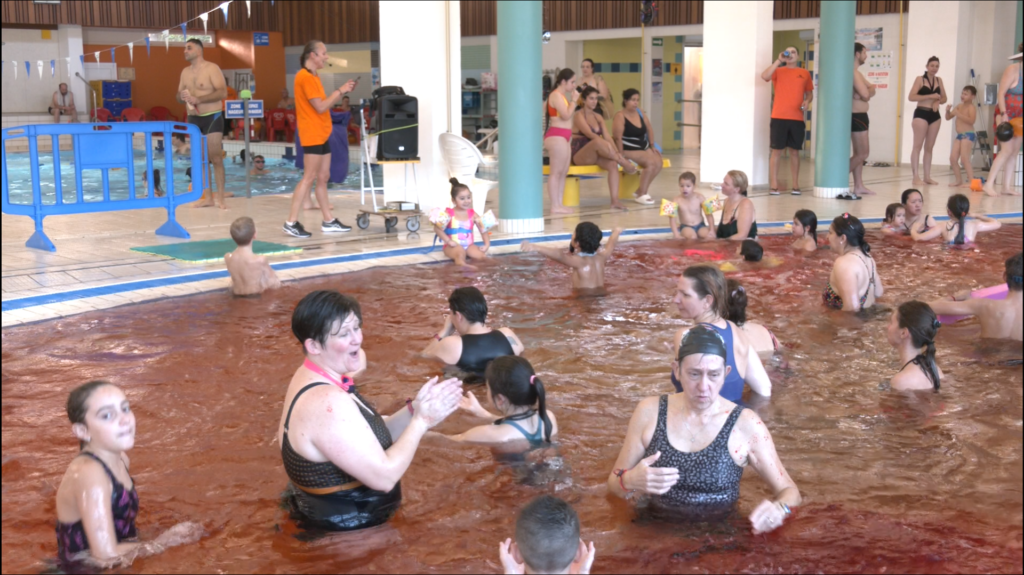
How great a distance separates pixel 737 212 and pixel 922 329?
4.88 metres

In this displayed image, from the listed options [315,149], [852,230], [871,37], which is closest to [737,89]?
[871,37]

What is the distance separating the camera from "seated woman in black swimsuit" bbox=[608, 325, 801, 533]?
129 inches

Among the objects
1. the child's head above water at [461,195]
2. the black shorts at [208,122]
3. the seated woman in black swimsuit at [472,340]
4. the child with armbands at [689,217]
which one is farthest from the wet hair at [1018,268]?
the black shorts at [208,122]

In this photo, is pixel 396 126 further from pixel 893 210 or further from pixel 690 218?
pixel 893 210

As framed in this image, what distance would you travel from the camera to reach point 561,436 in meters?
4.73

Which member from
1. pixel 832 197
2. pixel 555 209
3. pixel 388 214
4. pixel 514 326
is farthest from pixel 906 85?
pixel 514 326

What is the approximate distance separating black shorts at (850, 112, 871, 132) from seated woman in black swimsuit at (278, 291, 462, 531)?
11724mm

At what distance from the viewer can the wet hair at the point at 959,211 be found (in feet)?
28.3

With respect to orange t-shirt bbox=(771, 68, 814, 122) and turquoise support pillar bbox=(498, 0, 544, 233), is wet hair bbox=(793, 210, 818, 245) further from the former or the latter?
orange t-shirt bbox=(771, 68, 814, 122)

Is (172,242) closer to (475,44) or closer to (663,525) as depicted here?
(663,525)

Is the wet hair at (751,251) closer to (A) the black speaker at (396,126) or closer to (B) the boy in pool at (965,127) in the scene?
(A) the black speaker at (396,126)

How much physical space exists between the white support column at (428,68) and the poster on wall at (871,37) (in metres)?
11.1

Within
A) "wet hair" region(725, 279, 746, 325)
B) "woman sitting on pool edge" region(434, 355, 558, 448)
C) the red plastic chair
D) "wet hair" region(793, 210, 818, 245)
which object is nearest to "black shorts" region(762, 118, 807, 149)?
"wet hair" region(793, 210, 818, 245)

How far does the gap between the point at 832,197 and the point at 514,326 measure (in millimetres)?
7936
